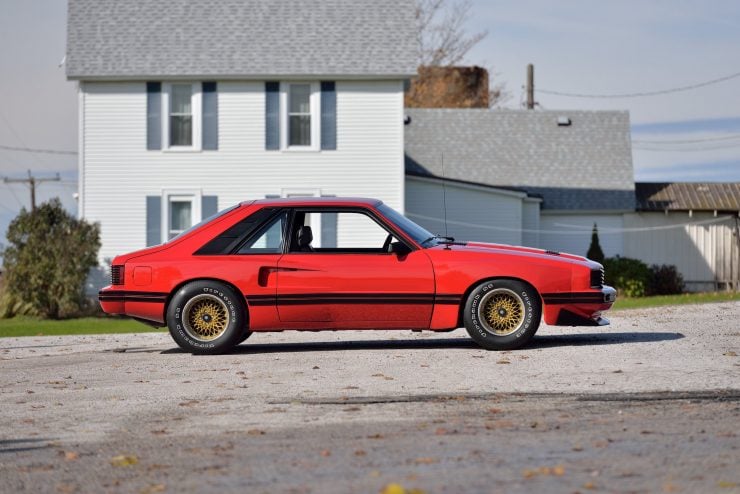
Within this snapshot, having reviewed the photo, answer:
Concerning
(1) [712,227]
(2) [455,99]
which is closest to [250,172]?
(1) [712,227]

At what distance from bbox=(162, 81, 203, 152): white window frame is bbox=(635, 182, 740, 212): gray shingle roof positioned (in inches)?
561

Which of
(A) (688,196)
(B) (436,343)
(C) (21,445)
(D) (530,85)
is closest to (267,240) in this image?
(B) (436,343)

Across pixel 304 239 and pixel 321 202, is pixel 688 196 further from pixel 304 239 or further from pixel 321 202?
pixel 304 239

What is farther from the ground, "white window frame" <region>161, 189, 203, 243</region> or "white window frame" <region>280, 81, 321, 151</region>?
"white window frame" <region>280, 81, 321, 151</region>

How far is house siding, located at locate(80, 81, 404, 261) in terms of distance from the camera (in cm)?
3172

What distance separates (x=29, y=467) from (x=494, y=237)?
3007cm

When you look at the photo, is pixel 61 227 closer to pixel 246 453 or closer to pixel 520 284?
pixel 520 284

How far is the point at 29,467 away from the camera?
274 inches

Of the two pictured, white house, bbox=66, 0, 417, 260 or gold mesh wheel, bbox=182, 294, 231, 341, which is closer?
gold mesh wheel, bbox=182, 294, 231, 341

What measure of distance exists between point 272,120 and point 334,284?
19560 millimetres

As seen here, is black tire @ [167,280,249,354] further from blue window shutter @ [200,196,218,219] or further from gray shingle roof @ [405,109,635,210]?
gray shingle roof @ [405,109,635,210]

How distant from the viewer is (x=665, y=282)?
35125 millimetres

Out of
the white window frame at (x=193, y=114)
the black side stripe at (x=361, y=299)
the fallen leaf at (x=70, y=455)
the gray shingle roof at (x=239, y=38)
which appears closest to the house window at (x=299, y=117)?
the gray shingle roof at (x=239, y=38)

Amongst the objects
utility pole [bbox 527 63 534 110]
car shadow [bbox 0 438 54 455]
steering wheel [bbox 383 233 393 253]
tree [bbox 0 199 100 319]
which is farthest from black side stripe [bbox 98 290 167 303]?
utility pole [bbox 527 63 534 110]
